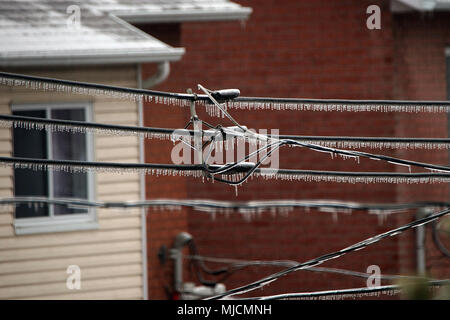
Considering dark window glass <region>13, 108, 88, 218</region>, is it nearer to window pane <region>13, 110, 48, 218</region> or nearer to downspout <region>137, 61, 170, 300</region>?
window pane <region>13, 110, 48, 218</region>

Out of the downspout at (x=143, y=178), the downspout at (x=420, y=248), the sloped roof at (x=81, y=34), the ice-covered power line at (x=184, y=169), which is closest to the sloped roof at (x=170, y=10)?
the sloped roof at (x=81, y=34)

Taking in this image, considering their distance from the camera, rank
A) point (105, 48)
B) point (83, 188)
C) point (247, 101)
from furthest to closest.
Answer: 1. point (83, 188)
2. point (105, 48)
3. point (247, 101)

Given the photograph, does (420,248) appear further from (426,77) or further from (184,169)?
(184,169)

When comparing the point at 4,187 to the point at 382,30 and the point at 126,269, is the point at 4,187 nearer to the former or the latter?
the point at 126,269

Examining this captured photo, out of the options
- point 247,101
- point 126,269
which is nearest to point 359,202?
point 126,269

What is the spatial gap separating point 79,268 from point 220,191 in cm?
278

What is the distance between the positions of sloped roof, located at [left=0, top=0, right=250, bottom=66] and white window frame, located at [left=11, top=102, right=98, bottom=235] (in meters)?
0.65

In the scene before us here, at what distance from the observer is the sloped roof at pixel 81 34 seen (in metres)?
9.00

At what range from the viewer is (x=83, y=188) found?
32.1 ft

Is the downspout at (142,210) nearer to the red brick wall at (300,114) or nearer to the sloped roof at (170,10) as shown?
the sloped roof at (170,10)

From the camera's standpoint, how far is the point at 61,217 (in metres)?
9.68

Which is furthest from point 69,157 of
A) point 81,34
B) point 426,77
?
point 426,77

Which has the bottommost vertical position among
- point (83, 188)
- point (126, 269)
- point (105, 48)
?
point (126, 269)

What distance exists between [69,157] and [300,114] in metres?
3.56
